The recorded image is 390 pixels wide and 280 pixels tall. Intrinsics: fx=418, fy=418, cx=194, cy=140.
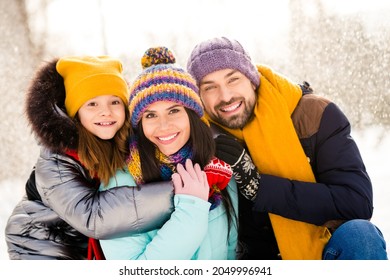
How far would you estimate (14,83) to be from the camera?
300cm

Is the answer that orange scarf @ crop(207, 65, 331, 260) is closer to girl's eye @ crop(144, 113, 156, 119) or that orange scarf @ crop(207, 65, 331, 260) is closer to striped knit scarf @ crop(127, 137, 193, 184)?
striped knit scarf @ crop(127, 137, 193, 184)

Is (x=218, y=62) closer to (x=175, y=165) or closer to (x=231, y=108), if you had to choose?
(x=231, y=108)

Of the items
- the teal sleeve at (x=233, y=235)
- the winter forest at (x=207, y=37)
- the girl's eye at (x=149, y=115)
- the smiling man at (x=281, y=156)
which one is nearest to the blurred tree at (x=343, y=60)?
the winter forest at (x=207, y=37)

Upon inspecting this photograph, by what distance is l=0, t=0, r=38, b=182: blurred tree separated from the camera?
2996mm

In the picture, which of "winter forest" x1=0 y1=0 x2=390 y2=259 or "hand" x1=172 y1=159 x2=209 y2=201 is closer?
"hand" x1=172 y1=159 x2=209 y2=201

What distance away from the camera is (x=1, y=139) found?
119 inches

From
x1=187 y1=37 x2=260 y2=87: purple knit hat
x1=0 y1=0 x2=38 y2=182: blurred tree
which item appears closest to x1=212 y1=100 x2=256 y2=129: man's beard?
x1=187 y1=37 x2=260 y2=87: purple knit hat

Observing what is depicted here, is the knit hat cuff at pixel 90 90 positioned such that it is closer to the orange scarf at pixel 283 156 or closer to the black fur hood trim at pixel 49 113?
the black fur hood trim at pixel 49 113

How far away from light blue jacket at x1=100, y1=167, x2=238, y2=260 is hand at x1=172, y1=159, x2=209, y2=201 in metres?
0.03

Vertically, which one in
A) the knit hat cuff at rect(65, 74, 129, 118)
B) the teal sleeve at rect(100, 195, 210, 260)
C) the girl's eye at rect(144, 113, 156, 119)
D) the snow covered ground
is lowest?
the snow covered ground

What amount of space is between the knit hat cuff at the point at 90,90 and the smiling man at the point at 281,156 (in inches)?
12.3

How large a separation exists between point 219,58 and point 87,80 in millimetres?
499

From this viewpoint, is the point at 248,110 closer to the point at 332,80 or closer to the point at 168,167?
the point at 168,167

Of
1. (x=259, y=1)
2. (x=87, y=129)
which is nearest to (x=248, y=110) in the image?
(x=87, y=129)
